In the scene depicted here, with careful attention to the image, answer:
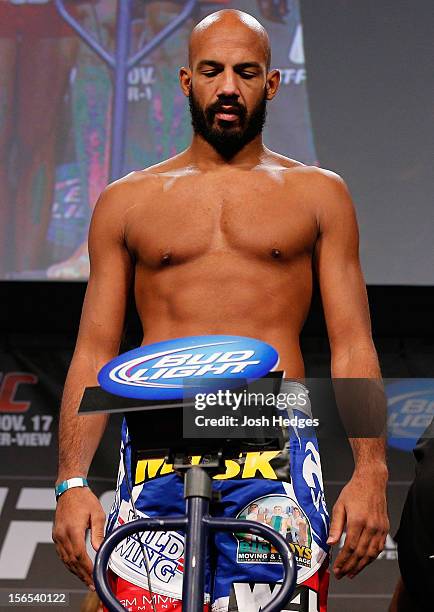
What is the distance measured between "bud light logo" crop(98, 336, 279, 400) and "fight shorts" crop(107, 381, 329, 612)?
305mm

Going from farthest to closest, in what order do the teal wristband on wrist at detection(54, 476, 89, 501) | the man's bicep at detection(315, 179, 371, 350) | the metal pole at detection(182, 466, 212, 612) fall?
the man's bicep at detection(315, 179, 371, 350) → the teal wristband on wrist at detection(54, 476, 89, 501) → the metal pole at detection(182, 466, 212, 612)

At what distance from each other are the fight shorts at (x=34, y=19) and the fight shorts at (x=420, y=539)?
1.88 metres

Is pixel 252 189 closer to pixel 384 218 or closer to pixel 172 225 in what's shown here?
pixel 172 225

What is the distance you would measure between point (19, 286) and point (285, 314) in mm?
1515

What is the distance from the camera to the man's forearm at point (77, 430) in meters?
1.89

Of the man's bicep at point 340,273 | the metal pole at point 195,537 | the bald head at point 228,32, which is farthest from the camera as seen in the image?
the bald head at point 228,32

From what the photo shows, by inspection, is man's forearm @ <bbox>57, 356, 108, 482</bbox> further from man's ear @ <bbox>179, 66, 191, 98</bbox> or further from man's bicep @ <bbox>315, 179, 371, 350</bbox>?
man's ear @ <bbox>179, 66, 191, 98</bbox>

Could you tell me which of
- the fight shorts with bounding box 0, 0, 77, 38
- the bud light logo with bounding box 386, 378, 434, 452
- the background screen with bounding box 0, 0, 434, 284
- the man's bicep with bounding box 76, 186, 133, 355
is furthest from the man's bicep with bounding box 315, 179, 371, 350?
the fight shorts with bounding box 0, 0, 77, 38

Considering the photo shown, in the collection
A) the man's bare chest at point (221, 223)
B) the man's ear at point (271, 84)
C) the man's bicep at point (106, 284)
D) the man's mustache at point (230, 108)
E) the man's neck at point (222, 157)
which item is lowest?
the man's bicep at point (106, 284)

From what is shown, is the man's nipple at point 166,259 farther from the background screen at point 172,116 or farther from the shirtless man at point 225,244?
the background screen at point 172,116

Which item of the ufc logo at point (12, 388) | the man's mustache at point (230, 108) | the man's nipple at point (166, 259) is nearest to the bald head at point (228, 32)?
the man's mustache at point (230, 108)

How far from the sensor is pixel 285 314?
2000mm

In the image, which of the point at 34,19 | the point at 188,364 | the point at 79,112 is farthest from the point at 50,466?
the point at 188,364

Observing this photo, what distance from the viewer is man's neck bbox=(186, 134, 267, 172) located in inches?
85.0
